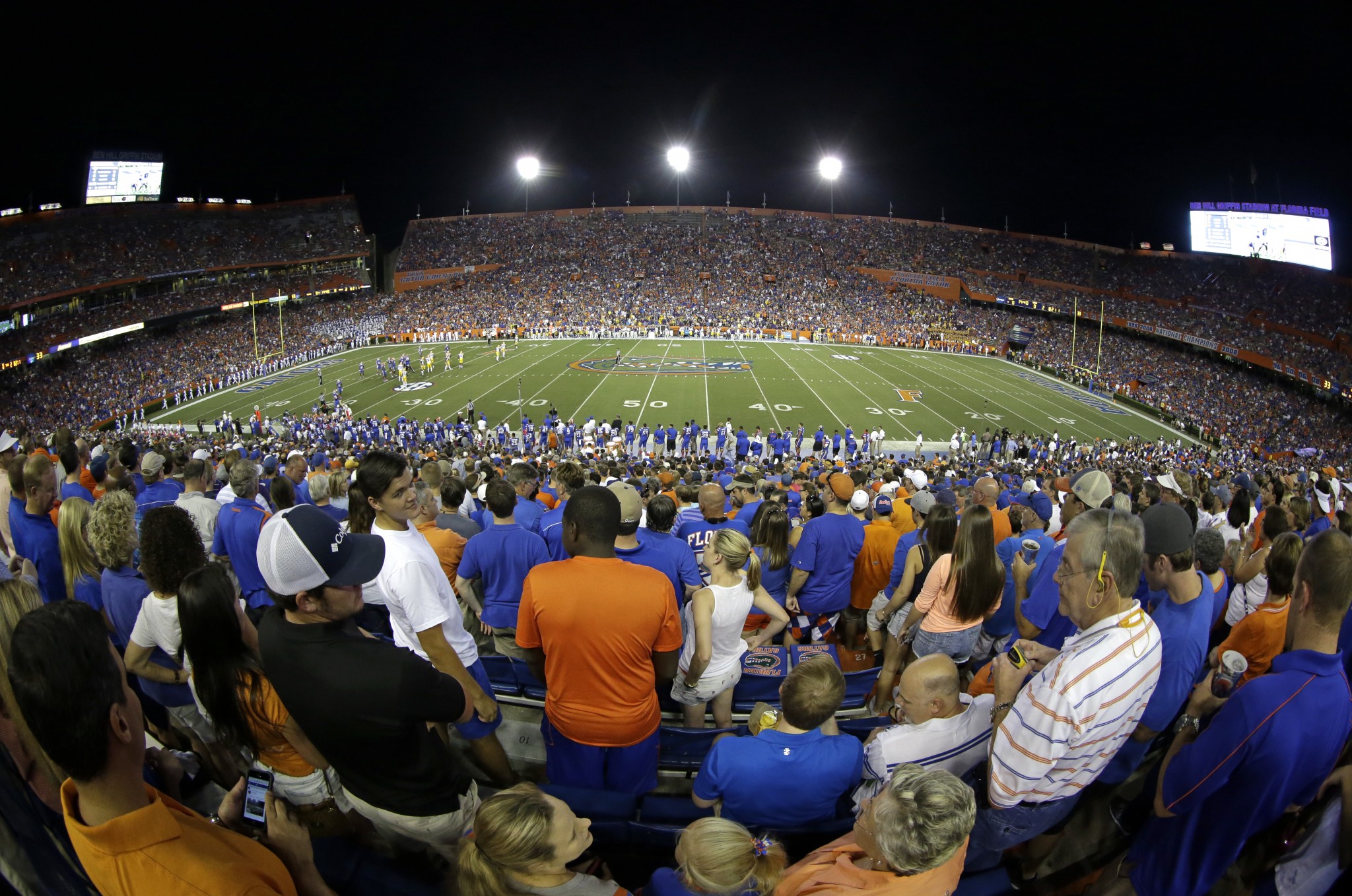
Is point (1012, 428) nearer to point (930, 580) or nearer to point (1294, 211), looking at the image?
point (930, 580)

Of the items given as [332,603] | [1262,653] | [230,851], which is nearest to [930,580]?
[1262,653]

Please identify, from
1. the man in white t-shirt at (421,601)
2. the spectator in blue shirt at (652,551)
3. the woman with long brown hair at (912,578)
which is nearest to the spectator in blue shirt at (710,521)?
the spectator in blue shirt at (652,551)

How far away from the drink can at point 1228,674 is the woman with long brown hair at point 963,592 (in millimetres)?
1293

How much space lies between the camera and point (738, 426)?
1200 inches

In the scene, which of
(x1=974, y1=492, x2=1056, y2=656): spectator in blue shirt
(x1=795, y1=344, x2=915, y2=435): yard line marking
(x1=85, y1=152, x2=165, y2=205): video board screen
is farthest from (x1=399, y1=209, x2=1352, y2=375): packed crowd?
A: (x1=974, y1=492, x2=1056, y2=656): spectator in blue shirt

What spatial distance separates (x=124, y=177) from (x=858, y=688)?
76.4 metres

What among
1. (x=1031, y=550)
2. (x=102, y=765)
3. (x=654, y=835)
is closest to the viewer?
(x=102, y=765)

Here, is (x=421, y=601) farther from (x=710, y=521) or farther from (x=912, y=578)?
(x=912, y=578)

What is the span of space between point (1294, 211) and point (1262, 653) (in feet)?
212

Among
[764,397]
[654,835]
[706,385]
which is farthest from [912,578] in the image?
[706,385]

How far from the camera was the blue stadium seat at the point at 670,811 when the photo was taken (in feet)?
10.4

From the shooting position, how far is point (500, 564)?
4.63 metres

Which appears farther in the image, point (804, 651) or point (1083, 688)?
point (804, 651)

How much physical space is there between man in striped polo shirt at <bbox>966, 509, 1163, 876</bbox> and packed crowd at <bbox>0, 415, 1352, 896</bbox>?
0.4 inches
